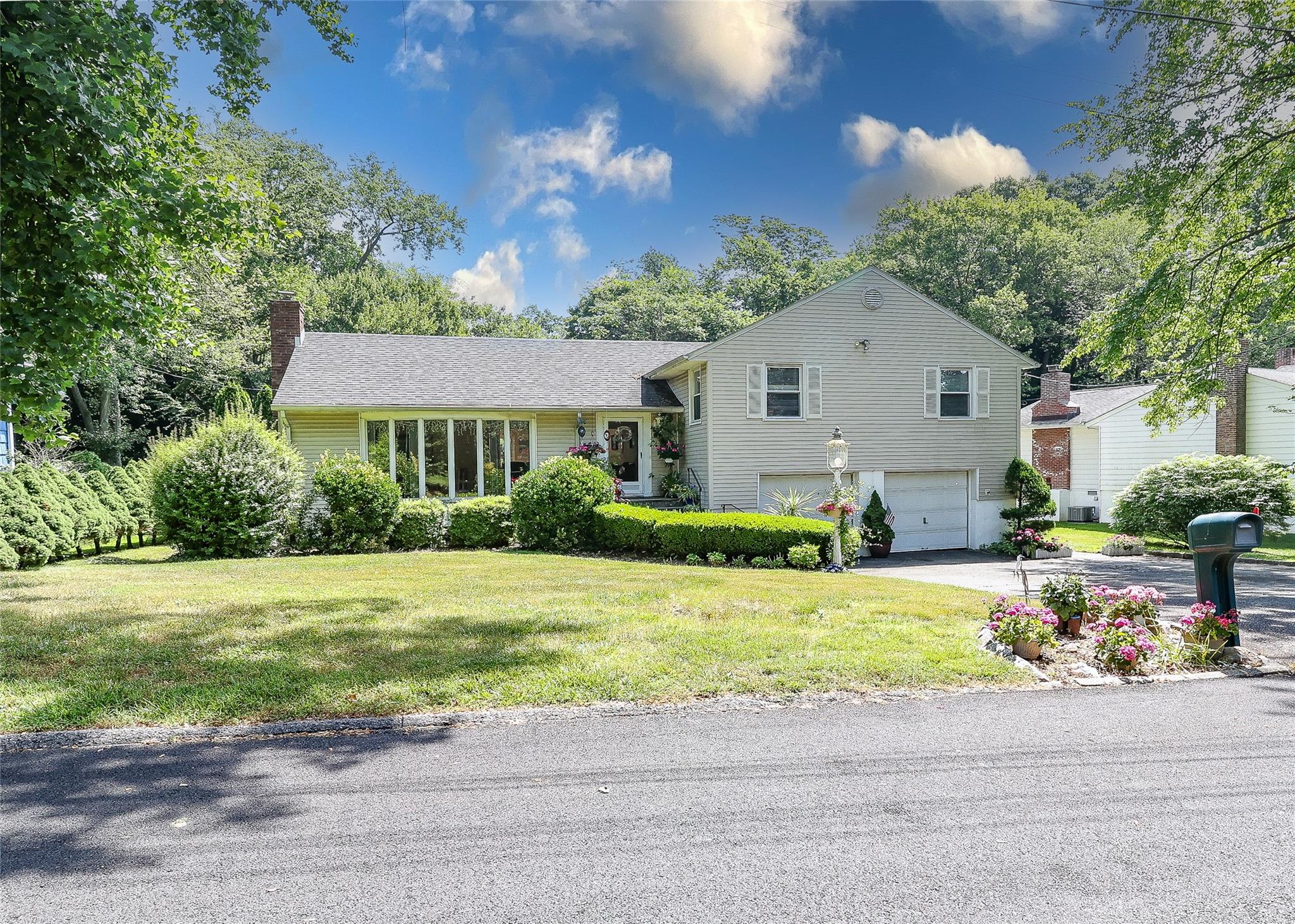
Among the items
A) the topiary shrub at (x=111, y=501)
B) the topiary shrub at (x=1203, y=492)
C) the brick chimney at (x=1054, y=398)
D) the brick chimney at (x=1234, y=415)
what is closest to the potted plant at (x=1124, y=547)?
the topiary shrub at (x=1203, y=492)

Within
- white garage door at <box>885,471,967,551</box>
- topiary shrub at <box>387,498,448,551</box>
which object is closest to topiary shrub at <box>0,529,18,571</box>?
topiary shrub at <box>387,498,448,551</box>

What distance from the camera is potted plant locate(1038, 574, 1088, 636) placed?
21.1ft

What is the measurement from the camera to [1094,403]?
25609 millimetres

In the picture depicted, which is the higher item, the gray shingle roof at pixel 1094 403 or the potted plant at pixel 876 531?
the gray shingle roof at pixel 1094 403

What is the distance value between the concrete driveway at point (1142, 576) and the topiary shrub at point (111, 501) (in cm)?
1561

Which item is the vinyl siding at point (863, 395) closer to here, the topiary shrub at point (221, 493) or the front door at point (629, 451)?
the front door at point (629, 451)

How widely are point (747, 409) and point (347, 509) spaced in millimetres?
8918

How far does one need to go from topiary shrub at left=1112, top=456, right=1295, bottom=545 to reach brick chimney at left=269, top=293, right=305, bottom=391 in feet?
69.6

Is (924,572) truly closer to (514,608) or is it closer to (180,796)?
(514,608)

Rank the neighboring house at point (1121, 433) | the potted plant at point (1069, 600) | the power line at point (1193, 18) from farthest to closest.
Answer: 1. the neighboring house at point (1121, 433)
2. the power line at point (1193, 18)
3. the potted plant at point (1069, 600)

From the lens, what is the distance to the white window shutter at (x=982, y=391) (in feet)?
59.7

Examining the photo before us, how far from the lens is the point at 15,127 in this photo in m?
5.25

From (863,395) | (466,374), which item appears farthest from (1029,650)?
(466,374)

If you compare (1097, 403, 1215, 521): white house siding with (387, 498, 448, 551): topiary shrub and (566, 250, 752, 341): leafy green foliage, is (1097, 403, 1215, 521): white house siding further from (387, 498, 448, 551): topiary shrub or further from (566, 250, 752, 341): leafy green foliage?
A: (387, 498, 448, 551): topiary shrub
